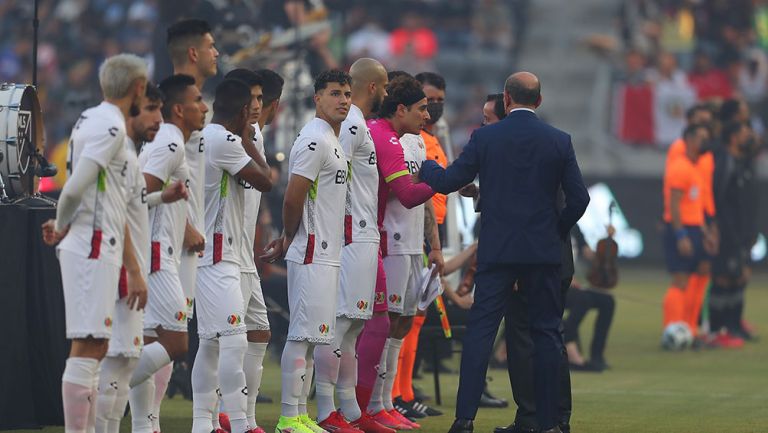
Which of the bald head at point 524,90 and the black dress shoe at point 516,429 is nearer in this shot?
the bald head at point 524,90

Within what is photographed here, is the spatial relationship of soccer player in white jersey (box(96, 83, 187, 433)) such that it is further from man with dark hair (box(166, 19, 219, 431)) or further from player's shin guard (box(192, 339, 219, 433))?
player's shin guard (box(192, 339, 219, 433))

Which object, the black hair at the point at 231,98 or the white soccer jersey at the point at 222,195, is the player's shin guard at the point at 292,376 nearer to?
the white soccer jersey at the point at 222,195

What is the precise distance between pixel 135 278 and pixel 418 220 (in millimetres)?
3203

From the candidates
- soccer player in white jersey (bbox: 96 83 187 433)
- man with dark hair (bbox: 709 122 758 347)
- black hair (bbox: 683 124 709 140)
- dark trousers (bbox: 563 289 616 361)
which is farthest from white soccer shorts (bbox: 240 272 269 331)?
man with dark hair (bbox: 709 122 758 347)

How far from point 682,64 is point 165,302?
79.0ft

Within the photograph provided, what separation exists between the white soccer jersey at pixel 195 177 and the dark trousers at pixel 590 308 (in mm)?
7057

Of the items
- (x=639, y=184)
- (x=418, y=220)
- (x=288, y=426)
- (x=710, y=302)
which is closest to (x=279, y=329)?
(x=418, y=220)

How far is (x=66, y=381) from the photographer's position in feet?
24.5

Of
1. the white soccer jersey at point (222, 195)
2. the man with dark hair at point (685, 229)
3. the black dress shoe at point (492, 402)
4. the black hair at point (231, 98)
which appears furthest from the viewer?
the man with dark hair at point (685, 229)

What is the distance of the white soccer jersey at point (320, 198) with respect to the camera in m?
9.37

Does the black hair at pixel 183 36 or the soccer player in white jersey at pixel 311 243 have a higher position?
the black hair at pixel 183 36

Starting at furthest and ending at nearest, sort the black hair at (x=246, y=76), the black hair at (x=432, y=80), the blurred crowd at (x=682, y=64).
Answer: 1. the blurred crowd at (x=682, y=64)
2. the black hair at (x=432, y=80)
3. the black hair at (x=246, y=76)

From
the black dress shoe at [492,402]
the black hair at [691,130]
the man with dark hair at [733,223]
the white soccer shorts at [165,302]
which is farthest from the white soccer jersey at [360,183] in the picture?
the man with dark hair at [733,223]

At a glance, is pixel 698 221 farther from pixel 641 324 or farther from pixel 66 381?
pixel 66 381
